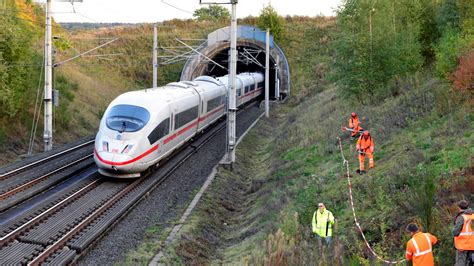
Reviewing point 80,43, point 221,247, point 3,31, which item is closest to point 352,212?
point 221,247

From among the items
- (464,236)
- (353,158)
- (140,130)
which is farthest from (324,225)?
(140,130)

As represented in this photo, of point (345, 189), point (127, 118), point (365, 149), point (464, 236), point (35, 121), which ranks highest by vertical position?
point (127, 118)

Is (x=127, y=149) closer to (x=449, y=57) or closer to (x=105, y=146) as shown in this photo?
(x=105, y=146)

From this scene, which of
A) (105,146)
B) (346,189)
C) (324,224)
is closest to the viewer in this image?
(324,224)

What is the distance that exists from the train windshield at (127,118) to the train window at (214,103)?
9.46m

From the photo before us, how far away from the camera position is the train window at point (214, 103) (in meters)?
27.8

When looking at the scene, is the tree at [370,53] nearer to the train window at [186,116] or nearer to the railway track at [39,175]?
the train window at [186,116]

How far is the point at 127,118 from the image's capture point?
59.1 feet

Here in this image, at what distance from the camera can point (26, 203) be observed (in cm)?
1531

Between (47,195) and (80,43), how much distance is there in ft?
117

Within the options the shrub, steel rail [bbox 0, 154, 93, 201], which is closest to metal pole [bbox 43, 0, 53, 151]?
steel rail [bbox 0, 154, 93, 201]

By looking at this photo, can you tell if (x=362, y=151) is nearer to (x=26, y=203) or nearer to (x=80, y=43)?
(x=26, y=203)

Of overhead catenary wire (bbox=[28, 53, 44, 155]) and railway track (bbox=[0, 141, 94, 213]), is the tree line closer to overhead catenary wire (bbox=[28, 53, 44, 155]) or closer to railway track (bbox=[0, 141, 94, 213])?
railway track (bbox=[0, 141, 94, 213])

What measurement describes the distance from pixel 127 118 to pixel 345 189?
7964 mm
